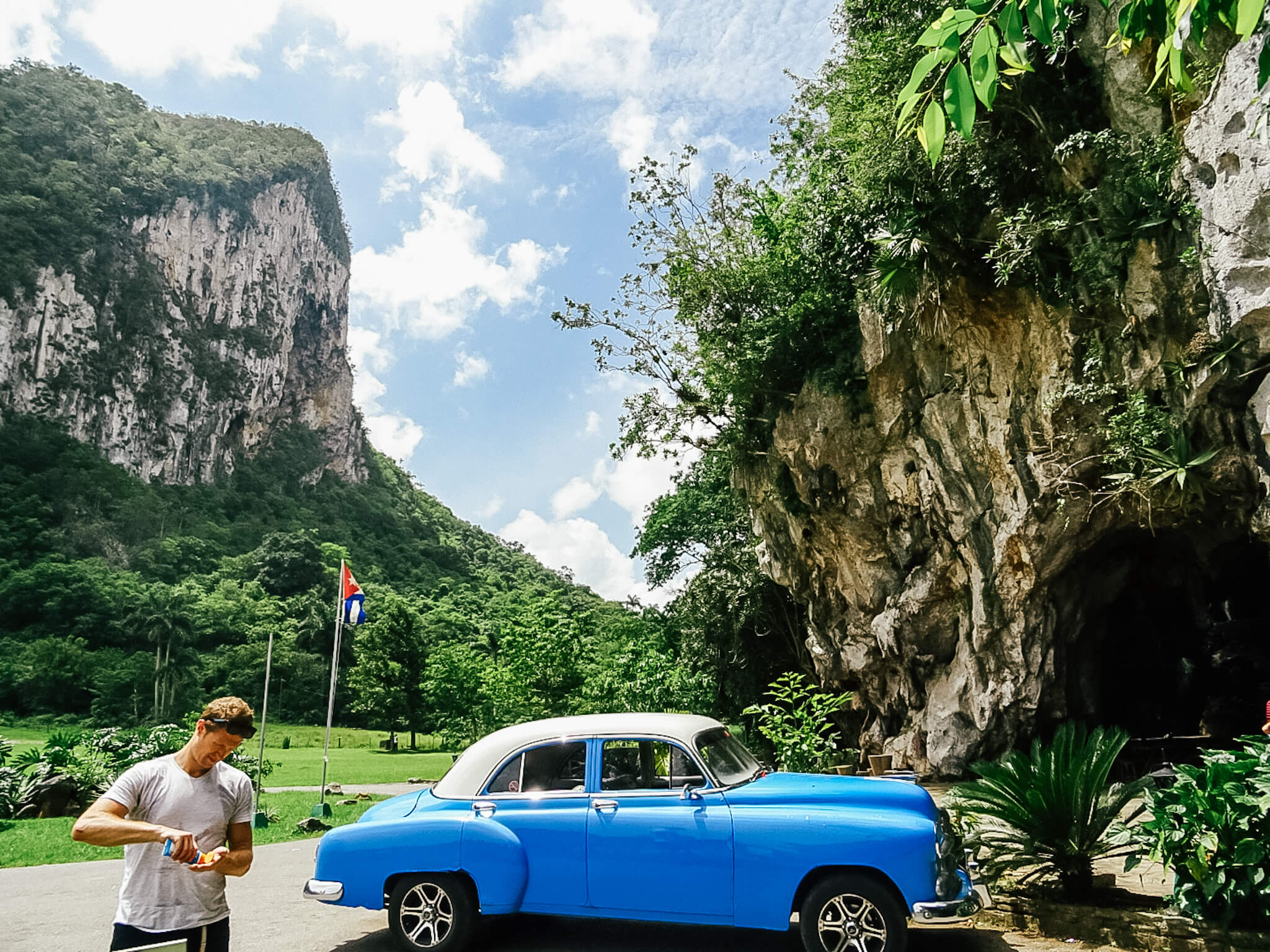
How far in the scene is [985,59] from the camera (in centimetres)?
178

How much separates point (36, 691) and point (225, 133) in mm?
95176

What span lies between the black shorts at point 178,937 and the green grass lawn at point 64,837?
7444mm

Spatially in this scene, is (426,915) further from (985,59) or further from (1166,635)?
(1166,635)

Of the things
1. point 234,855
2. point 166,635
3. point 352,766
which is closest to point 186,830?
point 234,855

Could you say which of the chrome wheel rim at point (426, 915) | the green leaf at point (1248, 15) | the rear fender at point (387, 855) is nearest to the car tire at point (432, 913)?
the chrome wheel rim at point (426, 915)

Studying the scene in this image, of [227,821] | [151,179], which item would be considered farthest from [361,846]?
[151,179]

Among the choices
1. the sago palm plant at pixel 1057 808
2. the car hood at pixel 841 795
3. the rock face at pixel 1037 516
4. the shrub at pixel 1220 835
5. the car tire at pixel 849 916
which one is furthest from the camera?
the rock face at pixel 1037 516

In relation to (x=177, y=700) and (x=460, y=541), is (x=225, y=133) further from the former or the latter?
(x=177, y=700)

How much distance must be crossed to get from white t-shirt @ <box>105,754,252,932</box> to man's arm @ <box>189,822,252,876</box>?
3 cm

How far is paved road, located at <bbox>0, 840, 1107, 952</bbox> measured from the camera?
5836 millimetres

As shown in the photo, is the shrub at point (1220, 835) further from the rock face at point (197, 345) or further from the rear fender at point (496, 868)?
the rock face at point (197, 345)

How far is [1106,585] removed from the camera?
52.6 ft

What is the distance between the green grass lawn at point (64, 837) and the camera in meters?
10.6

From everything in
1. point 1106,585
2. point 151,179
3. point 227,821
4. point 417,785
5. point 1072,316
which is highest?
point 151,179
